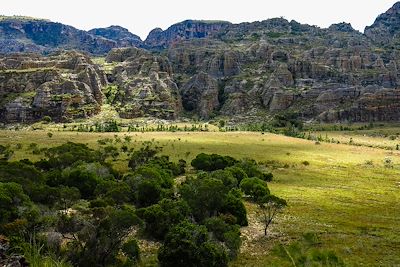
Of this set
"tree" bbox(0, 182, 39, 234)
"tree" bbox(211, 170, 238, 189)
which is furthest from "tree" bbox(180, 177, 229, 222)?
"tree" bbox(0, 182, 39, 234)

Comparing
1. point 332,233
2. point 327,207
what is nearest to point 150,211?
point 332,233

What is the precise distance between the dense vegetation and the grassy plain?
3319 mm

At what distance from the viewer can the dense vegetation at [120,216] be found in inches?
1345

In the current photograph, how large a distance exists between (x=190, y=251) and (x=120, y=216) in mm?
6283

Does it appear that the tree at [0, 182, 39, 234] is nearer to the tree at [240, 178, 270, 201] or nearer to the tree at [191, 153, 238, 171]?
the tree at [240, 178, 270, 201]

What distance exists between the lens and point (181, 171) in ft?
284

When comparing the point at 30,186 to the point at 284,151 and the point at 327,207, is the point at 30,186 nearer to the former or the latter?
the point at 327,207

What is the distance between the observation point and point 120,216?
35.2 m

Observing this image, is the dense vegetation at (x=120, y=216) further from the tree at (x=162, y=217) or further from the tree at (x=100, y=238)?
the tree at (x=162, y=217)

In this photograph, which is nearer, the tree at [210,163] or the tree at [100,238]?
the tree at [100,238]

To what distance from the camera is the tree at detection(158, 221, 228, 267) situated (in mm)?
34688

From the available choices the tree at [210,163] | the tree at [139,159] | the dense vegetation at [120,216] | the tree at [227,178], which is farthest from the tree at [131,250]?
the tree at [210,163]

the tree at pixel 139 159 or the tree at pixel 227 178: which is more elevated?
the tree at pixel 227 178

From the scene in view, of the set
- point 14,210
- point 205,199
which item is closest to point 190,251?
point 205,199
